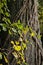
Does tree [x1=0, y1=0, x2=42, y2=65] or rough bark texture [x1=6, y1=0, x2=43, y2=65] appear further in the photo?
rough bark texture [x1=6, y1=0, x2=43, y2=65]

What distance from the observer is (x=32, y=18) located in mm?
3617

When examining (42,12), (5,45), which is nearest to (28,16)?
(5,45)

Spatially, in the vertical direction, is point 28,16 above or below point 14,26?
below

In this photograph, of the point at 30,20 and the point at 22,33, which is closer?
the point at 22,33

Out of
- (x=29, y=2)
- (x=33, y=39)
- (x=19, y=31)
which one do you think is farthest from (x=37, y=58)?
(x=19, y=31)

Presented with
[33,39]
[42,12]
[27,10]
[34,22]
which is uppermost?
[27,10]

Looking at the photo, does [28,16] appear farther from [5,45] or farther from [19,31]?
[19,31]

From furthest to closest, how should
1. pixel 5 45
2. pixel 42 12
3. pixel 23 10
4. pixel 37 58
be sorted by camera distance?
pixel 42 12 → pixel 37 58 → pixel 23 10 → pixel 5 45

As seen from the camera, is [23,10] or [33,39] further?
[33,39]

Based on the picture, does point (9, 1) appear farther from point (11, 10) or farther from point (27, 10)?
point (27, 10)

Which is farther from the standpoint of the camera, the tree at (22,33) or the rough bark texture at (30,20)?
the rough bark texture at (30,20)

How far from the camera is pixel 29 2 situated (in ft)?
11.2

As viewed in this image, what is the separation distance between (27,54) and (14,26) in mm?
1359

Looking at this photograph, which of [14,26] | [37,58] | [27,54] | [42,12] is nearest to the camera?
[14,26]
